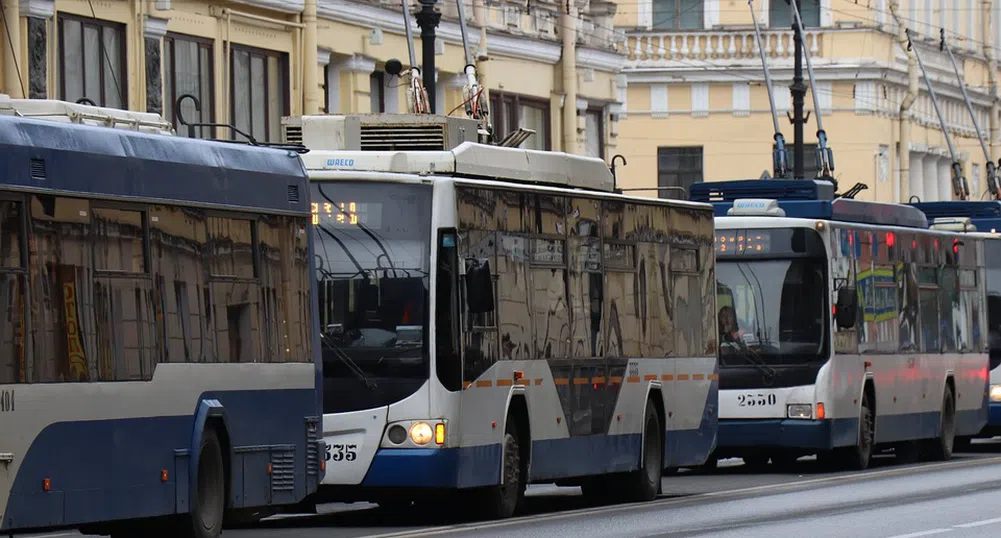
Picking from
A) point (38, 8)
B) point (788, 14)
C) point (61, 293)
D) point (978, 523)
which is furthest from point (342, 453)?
point (788, 14)

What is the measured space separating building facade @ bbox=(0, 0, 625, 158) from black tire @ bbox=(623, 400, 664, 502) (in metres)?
5.49

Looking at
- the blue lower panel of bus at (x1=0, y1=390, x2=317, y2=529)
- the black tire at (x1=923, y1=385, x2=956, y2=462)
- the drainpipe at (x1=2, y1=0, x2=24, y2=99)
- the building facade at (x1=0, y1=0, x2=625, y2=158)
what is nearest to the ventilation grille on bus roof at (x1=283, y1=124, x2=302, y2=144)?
the blue lower panel of bus at (x1=0, y1=390, x2=317, y2=529)

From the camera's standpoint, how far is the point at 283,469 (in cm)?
1672

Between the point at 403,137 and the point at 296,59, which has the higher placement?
the point at 296,59

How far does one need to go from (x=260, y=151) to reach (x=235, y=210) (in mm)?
655

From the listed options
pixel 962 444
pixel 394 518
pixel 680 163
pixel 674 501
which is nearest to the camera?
pixel 394 518

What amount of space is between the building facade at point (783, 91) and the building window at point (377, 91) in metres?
21.8

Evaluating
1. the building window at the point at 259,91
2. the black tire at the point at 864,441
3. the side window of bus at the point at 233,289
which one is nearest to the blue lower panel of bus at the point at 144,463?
the side window of bus at the point at 233,289

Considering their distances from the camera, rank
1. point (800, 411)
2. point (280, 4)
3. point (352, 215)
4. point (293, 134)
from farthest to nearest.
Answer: point (280, 4) → point (800, 411) → point (293, 134) → point (352, 215)

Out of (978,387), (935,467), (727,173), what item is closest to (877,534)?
(935,467)

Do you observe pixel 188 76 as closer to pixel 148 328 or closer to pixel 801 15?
pixel 148 328

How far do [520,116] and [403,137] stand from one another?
2264 cm

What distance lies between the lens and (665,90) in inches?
2493

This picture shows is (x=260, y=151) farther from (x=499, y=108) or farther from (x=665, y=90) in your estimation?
(x=665, y=90)
